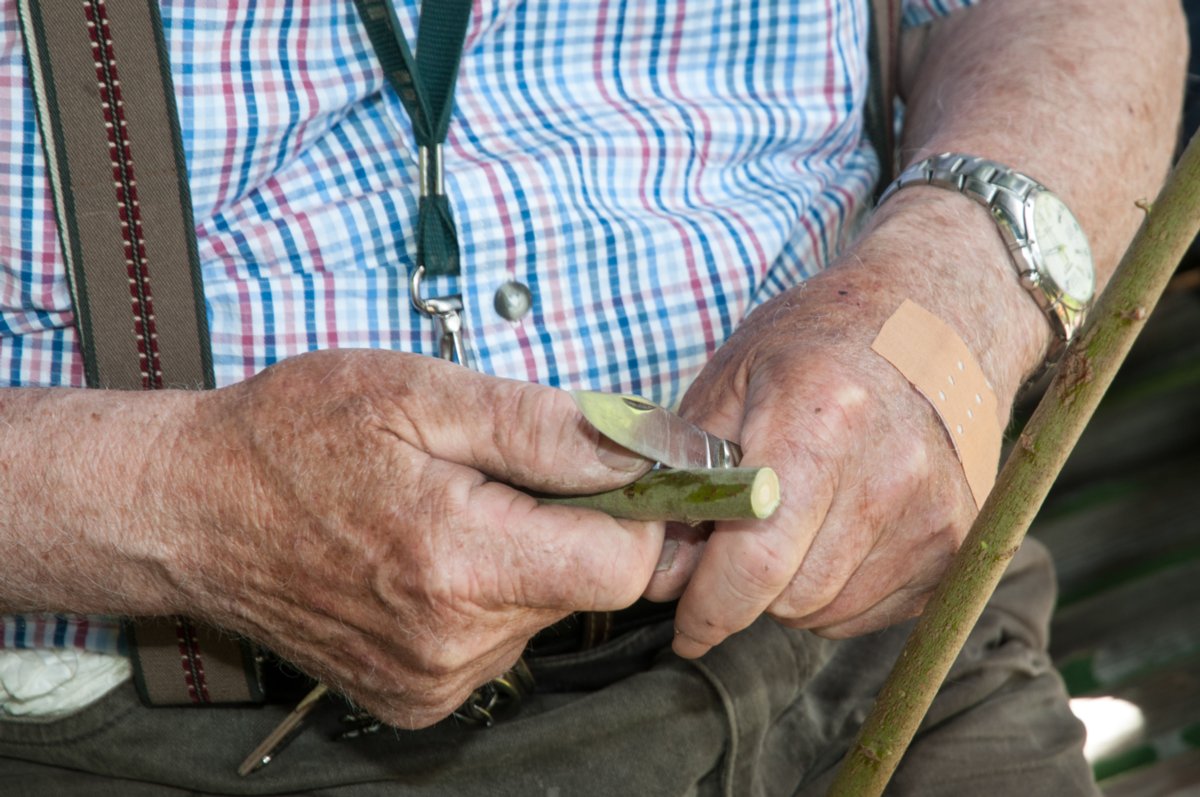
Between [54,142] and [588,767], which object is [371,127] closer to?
[54,142]

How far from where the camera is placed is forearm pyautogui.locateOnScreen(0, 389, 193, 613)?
0.77 meters

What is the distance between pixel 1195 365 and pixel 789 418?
1.48 meters

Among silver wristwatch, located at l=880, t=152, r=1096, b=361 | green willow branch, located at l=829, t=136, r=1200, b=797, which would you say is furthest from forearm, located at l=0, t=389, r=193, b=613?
silver wristwatch, located at l=880, t=152, r=1096, b=361

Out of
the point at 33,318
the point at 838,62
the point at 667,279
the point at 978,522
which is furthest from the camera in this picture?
the point at 838,62

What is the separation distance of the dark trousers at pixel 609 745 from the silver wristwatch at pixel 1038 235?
14.1 inches

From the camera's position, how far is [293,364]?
746 mm

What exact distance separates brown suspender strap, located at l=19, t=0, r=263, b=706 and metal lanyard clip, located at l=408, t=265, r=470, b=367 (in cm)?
17

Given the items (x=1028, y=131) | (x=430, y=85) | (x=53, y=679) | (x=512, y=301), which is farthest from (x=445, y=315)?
(x=1028, y=131)

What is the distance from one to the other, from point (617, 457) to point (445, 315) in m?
0.31

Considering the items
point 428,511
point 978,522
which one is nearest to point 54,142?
point 428,511

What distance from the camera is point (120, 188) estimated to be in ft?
2.73

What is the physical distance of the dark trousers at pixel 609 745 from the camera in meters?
Answer: 0.92

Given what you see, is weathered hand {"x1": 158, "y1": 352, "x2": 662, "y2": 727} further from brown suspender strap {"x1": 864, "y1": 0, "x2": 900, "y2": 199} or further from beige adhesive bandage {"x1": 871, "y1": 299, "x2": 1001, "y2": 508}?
brown suspender strap {"x1": 864, "y1": 0, "x2": 900, "y2": 199}

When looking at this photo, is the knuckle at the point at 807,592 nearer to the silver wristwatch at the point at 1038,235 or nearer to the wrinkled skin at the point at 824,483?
the wrinkled skin at the point at 824,483
